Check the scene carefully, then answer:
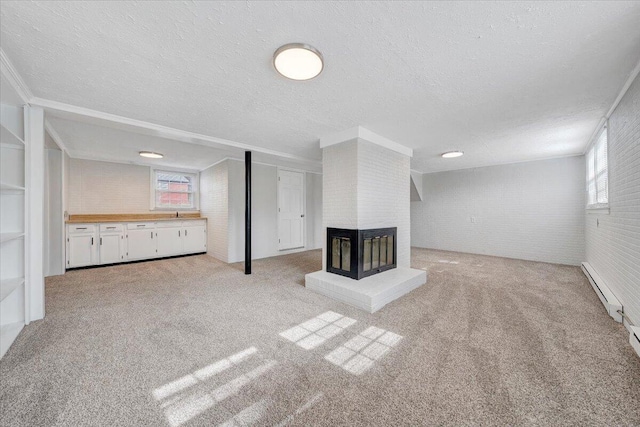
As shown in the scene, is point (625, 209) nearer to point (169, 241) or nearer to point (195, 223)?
point (195, 223)

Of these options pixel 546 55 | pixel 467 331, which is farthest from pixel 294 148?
pixel 467 331

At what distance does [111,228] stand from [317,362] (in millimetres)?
5390

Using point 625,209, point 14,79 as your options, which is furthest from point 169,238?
point 625,209

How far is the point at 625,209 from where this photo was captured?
2408 mm

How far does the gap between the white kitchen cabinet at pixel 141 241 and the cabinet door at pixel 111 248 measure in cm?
13

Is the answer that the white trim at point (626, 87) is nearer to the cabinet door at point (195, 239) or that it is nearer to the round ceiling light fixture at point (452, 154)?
the round ceiling light fixture at point (452, 154)

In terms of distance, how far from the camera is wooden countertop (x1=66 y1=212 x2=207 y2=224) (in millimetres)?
4918

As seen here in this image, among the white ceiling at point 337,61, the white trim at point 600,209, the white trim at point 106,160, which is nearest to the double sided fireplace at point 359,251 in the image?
the white ceiling at point 337,61

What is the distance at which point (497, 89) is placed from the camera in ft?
7.43

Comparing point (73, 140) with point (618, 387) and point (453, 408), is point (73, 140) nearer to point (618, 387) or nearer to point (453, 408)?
point (453, 408)

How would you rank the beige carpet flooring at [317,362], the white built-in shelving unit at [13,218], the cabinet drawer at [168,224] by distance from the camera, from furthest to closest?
1. the cabinet drawer at [168,224]
2. the white built-in shelving unit at [13,218]
3. the beige carpet flooring at [317,362]

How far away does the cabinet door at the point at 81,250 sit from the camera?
4.49 meters

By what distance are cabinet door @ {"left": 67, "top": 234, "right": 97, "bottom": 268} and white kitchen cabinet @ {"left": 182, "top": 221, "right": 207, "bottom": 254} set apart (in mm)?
1635

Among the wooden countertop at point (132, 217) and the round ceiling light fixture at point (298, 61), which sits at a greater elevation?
the round ceiling light fixture at point (298, 61)
